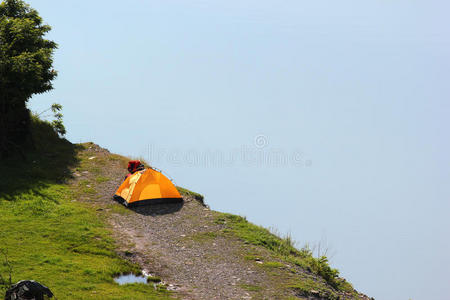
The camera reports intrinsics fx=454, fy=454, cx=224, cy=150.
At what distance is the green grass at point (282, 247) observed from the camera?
18.9 meters

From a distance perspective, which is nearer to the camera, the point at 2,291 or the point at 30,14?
the point at 2,291

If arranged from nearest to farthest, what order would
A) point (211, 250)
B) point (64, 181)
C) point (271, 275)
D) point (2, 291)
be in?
point (2, 291) < point (271, 275) < point (211, 250) < point (64, 181)

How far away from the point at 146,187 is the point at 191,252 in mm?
6938

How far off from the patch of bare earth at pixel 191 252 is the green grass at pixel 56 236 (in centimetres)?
85

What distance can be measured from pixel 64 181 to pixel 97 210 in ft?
16.7

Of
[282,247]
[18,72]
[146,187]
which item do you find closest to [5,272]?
[146,187]

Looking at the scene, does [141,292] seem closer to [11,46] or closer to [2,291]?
[2,291]

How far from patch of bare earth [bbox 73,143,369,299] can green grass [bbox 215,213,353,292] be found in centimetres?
57

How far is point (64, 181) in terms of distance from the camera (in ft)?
88.6

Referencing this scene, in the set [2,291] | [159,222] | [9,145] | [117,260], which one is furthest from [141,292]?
[9,145]

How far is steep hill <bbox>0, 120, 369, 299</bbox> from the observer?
49.4 ft

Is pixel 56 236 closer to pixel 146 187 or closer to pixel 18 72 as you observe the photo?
pixel 146 187

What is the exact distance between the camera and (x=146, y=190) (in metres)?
24.5

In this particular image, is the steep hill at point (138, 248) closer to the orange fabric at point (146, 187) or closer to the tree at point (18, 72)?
the orange fabric at point (146, 187)
